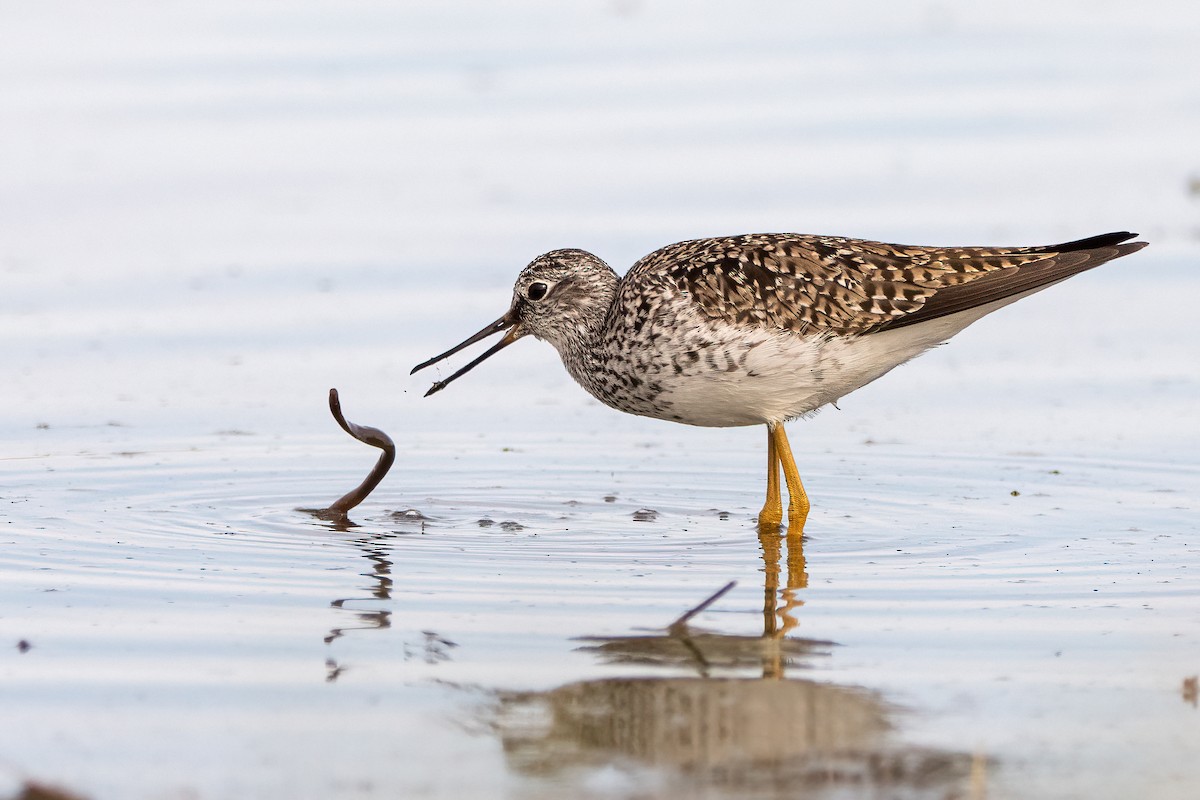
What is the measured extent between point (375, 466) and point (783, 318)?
2.09m

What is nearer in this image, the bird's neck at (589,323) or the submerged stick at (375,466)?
the submerged stick at (375,466)

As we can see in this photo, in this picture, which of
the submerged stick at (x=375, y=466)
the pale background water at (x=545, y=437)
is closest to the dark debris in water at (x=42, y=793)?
the pale background water at (x=545, y=437)

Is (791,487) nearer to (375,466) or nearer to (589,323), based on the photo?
Answer: (589,323)

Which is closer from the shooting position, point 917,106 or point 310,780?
point 310,780

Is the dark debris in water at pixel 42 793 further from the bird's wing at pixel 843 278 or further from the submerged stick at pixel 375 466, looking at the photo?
the bird's wing at pixel 843 278

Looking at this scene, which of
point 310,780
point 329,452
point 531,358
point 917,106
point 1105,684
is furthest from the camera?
point 917,106

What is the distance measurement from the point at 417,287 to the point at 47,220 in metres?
3.39

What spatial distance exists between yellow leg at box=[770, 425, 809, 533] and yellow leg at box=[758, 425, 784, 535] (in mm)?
27

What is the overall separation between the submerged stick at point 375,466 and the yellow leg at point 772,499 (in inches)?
71.2

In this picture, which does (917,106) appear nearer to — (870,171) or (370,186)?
(870,171)

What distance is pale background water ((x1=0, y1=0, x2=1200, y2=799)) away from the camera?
5973 mm

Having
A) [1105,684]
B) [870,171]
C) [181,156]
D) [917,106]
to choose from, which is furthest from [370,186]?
[1105,684]

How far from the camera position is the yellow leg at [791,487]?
9.12m

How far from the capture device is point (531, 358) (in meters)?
12.8
